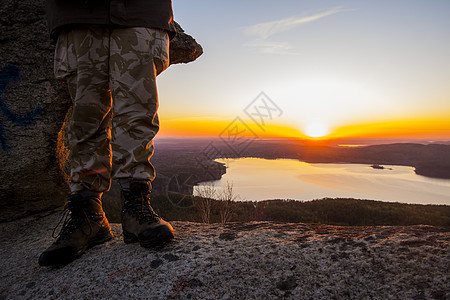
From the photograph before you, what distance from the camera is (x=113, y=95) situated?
1544 millimetres

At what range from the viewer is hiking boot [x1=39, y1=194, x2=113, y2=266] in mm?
1466

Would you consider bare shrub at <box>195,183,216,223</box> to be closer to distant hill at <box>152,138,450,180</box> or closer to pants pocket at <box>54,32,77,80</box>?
pants pocket at <box>54,32,77,80</box>

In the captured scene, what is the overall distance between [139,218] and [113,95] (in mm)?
775

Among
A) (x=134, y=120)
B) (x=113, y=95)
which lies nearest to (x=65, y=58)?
(x=113, y=95)

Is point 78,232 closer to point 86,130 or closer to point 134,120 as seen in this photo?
point 86,130

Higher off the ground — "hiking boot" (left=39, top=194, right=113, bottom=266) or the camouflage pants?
the camouflage pants

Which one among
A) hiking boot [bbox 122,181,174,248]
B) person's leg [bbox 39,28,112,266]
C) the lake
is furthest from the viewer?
the lake

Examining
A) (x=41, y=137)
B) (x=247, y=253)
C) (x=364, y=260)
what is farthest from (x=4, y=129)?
(x=364, y=260)

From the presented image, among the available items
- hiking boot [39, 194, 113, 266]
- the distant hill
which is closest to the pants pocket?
hiking boot [39, 194, 113, 266]

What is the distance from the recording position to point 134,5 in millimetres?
1554

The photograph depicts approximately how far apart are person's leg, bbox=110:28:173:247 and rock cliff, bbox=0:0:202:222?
1.43 meters

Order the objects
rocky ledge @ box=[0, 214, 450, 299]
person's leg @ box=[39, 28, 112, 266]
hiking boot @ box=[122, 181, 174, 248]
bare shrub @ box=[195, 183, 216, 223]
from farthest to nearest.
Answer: bare shrub @ box=[195, 183, 216, 223]
person's leg @ box=[39, 28, 112, 266]
hiking boot @ box=[122, 181, 174, 248]
rocky ledge @ box=[0, 214, 450, 299]

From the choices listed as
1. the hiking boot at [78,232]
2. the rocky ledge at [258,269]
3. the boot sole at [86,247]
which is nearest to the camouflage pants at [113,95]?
the hiking boot at [78,232]

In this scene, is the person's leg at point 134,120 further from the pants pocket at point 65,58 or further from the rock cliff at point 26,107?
the rock cliff at point 26,107
